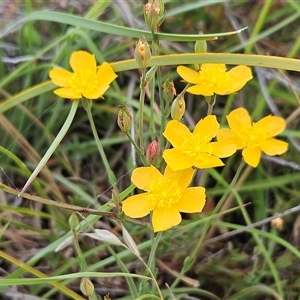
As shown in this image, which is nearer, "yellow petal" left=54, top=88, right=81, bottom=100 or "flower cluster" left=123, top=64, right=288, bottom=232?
"flower cluster" left=123, top=64, right=288, bottom=232

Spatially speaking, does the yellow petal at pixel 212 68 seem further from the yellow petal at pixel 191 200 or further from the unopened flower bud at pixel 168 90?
the yellow petal at pixel 191 200

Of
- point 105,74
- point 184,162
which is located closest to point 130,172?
point 105,74

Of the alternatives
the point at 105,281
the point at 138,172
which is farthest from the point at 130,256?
the point at 138,172

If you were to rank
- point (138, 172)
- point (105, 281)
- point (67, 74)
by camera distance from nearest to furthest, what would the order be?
point (138, 172)
point (67, 74)
point (105, 281)

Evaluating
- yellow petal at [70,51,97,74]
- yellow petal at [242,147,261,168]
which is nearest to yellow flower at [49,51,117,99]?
yellow petal at [70,51,97,74]

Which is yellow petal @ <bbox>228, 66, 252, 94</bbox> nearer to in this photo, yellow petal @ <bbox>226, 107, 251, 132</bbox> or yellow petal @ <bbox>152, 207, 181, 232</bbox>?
yellow petal @ <bbox>226, 107, 251, 132</bbox>

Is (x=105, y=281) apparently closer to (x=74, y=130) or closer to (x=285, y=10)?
(x=74, y=130)

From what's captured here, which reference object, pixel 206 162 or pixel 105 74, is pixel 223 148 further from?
pixel 105 74
